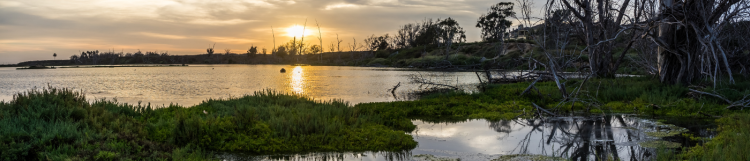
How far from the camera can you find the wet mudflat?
7523mm

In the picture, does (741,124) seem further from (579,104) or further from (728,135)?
(579,104)

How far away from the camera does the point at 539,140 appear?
8898 mm

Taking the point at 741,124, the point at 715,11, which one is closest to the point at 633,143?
the point at 741,124

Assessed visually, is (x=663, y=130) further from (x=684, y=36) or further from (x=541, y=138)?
(x=684, y=36)

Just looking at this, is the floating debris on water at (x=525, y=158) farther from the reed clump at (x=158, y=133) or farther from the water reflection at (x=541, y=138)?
the reed clump at (x=158, y=133)

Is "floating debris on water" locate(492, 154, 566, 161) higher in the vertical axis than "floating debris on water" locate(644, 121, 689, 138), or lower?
lower

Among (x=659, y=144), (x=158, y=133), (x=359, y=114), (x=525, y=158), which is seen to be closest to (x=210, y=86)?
(x=359, y=114)

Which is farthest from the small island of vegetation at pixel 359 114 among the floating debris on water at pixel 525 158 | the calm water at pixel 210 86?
the calm water at pixel 210 86

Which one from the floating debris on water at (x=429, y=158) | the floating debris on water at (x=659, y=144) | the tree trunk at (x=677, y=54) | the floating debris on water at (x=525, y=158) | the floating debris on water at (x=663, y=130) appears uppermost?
the tree trunk at (x=677, y=54)

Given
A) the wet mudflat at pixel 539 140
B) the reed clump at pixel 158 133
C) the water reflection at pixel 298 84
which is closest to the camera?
the reed clump at pixel 158 133

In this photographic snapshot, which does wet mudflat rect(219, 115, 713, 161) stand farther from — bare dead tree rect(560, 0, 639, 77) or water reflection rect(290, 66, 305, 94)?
water reflection rect(290, 66, 305, 94)

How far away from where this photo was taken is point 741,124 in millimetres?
8367

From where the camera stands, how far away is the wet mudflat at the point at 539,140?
7.52 m

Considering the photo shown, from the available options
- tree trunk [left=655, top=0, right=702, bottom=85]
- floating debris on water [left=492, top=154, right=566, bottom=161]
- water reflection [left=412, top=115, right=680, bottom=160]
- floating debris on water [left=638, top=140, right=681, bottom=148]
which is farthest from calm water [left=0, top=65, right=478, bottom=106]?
floating debris on water [left=638, top=140, right=681, bottom=148]
